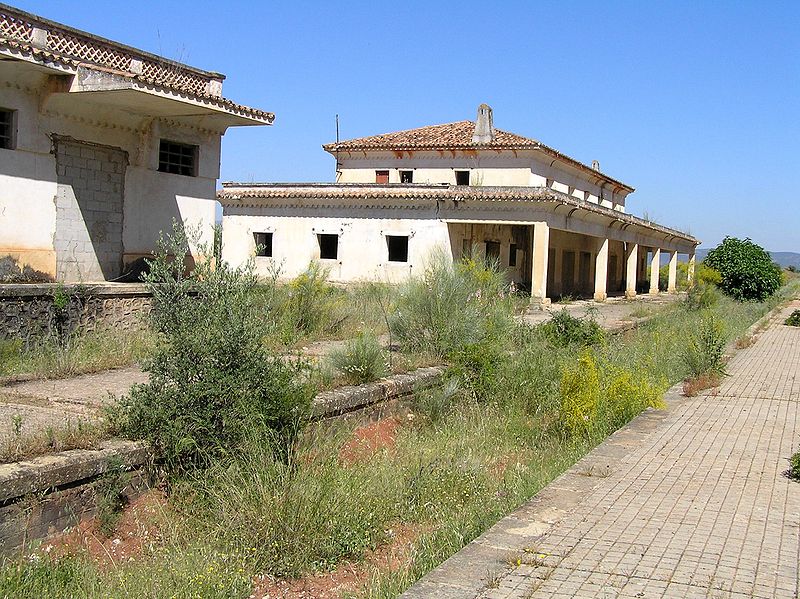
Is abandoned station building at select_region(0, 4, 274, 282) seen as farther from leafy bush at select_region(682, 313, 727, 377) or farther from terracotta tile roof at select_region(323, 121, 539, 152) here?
terracotta tile roof at select_region(323, 121, 539, 152)

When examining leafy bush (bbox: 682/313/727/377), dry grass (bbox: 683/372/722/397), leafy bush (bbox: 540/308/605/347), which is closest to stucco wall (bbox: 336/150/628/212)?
leafy bush (bbox: 540/308/605/347)

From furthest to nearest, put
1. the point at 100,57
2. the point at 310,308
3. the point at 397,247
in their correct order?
the point at 397,247
the point at 310,308
the point at 100,57

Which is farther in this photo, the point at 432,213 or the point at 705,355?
the point at 432,213

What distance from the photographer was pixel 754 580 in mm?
4535

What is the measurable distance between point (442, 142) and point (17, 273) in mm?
21052

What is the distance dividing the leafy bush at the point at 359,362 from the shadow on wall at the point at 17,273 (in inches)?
214

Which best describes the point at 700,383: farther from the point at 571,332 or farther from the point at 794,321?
the point at 794,321

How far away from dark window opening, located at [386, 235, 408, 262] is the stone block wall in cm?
1502

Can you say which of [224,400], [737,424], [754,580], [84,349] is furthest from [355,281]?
[754,580]

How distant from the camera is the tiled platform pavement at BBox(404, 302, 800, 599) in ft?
14.5

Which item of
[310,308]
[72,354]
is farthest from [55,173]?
[310,308]

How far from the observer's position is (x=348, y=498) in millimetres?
6316

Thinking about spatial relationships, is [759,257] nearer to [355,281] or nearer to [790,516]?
[355,281]

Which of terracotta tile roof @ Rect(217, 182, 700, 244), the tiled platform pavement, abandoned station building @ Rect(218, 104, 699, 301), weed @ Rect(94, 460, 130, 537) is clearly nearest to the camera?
the tiled platform pavement
